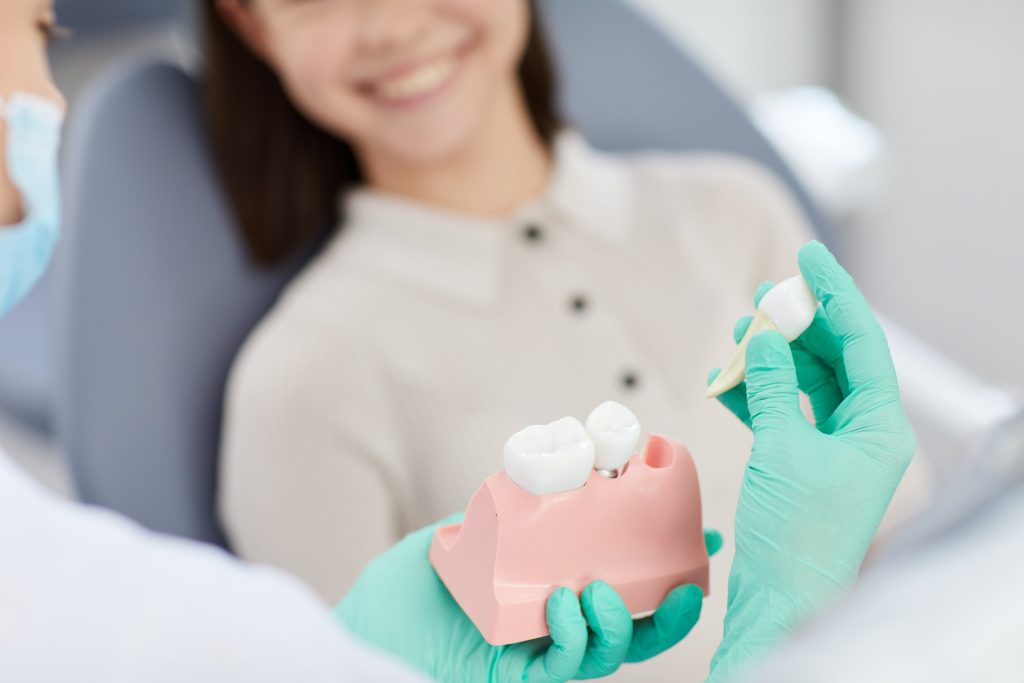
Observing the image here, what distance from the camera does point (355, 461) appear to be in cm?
64

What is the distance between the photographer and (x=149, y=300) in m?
0.73

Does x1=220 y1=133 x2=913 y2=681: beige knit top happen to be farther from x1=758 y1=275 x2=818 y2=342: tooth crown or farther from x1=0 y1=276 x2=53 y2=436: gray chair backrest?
x1=0 y1=276 x2=53 y2=436: gray chair backrest

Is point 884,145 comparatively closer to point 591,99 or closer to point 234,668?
point 591,99

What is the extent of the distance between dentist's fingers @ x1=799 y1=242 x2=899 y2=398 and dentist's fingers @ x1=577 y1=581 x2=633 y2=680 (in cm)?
12

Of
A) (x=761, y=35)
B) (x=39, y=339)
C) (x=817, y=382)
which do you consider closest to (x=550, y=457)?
(x=817, y=382)

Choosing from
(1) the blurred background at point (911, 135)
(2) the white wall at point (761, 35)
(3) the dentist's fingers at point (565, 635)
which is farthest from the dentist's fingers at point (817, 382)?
(2) the white wall at point (761, 35)

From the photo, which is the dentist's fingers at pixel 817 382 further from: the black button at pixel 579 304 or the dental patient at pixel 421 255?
the black button at pixel 579 304

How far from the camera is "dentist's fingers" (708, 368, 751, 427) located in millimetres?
426

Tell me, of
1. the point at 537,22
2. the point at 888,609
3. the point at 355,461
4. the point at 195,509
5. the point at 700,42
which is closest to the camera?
the point at 888,609

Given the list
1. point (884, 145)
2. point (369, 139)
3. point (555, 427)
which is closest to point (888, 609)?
point (555, 427)

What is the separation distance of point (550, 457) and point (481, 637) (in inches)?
3.7

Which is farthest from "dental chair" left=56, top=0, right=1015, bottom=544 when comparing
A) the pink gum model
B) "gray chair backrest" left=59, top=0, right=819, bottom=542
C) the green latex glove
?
the green latex glove

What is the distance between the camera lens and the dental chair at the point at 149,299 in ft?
2.28

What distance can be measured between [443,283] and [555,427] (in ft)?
1.31
